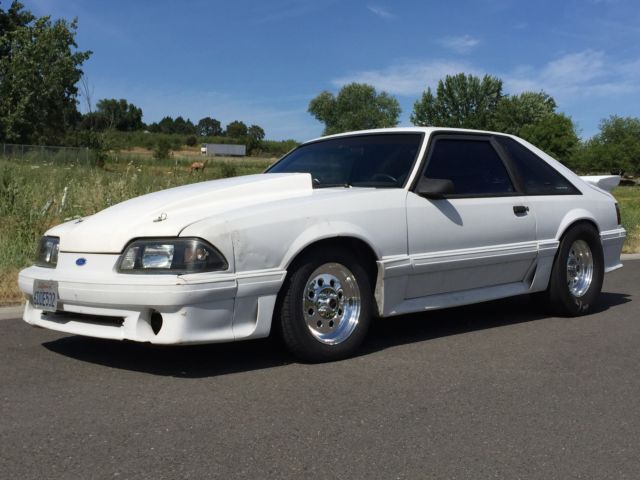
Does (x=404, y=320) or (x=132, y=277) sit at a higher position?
(x=132, y=277)

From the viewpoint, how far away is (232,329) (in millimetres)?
3975

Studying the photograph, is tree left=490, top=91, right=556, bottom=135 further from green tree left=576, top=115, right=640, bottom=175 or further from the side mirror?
the side mirror

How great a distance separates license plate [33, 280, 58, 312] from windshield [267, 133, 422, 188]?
195 cm

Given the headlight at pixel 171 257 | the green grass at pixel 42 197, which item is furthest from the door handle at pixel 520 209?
the green grass at pixel 42 197

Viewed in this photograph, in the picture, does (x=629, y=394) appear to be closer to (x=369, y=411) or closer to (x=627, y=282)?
(x=369, y=411)

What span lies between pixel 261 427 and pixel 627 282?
610 cm

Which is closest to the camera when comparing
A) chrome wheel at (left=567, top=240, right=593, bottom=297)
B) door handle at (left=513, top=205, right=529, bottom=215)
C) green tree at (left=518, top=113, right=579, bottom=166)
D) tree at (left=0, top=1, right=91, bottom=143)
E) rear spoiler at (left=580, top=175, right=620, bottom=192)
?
door handle at (left=513, top=205, right=529, bottom=215)

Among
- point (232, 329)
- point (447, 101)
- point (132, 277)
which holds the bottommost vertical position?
point (232, 329)

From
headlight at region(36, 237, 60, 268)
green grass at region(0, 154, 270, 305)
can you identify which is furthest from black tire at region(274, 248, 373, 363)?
green grass at region(0, 154, 270, 305)

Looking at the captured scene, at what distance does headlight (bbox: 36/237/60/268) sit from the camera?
Result: 14.3 ft

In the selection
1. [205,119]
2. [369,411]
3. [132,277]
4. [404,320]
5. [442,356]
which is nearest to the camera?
[369,411]

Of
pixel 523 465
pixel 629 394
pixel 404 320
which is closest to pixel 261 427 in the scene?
pixel 523 465

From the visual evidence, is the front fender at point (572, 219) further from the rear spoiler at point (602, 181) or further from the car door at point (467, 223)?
the rear spoiler at point (602, 181)

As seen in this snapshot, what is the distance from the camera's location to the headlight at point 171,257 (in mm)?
3852
